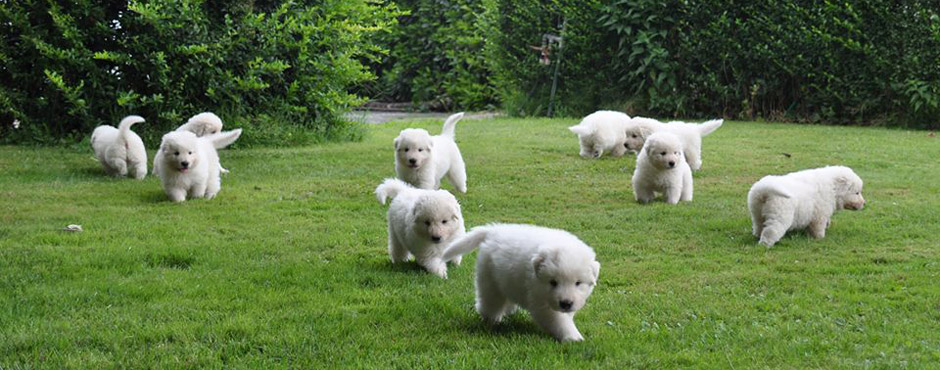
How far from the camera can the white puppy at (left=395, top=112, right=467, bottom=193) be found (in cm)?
848

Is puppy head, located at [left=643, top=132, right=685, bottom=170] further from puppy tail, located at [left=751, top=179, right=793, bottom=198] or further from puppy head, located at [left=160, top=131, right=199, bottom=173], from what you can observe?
puppy head, located at [left=160, top=131, right=199, bottom=173]

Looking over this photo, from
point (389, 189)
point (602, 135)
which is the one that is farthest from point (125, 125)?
point (602, 135)

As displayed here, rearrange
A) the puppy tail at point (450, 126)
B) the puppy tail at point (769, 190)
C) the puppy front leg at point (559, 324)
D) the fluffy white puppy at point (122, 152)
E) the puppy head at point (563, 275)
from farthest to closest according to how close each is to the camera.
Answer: the fluffy white puppy at point (122, 152) < the puppy tail at point (450, 126) < the puppy tail at point (769, 190) < the puppy front leg at point (559, 324) < the puppy head at point (563, 275)

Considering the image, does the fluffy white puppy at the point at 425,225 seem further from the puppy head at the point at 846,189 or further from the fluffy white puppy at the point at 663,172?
the puppy head at the point at 846,189

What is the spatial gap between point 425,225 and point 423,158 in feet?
9.16

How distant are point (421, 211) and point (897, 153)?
815 centimetres

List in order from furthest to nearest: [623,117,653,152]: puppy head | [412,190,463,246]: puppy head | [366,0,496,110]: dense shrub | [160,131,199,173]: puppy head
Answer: [366,0,496,110]: dense shrub → [623,117,653,152]: puppy head → [160,131,199,173]: puppy head → [412,190,463,246]: puppy head

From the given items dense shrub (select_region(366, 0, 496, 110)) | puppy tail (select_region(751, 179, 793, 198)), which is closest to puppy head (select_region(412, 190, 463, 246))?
puppy tail (select_region(751, 179, 793, 198))

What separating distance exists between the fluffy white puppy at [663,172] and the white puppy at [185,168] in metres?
4.00

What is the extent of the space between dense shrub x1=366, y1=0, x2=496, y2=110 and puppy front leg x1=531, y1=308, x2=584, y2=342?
16.2 m

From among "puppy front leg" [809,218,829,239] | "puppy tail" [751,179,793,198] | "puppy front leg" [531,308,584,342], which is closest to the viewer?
"puppy front leg" [531,308,584,342]

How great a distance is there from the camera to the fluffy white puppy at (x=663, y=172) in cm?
851

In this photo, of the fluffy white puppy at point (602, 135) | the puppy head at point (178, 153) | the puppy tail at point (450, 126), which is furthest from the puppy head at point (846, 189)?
the puppy head at point (178, 153)

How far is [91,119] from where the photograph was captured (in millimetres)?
12930
